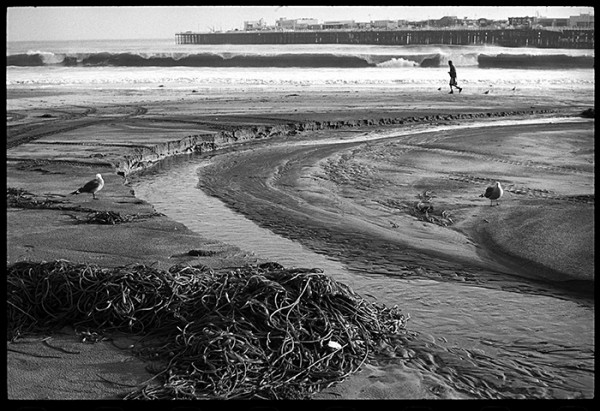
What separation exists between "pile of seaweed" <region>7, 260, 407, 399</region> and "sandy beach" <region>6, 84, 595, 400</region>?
0.19 meters

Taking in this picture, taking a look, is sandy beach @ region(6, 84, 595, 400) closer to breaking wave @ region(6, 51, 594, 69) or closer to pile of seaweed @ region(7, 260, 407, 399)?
pile of seaweed @ region(7, 260, 407, 399)

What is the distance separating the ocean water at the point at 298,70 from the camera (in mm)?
35125

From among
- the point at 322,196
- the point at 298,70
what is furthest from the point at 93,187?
the point at 298,70

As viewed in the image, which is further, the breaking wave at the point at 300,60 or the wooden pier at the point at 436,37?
the wooden pier at the point at 436,37

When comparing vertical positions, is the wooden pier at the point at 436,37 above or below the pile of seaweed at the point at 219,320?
above

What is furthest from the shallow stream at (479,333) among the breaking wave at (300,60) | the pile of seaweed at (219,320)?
the breaking wave at (300,60)

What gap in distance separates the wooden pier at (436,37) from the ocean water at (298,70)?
13901 millimetres

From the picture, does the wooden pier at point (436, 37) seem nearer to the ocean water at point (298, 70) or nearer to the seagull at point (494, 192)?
the ocean water at point (298, 70)

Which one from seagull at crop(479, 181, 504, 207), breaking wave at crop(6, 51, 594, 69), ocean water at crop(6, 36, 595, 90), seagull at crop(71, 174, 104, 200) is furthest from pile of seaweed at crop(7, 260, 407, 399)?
breaking wave at crop(6, 51, 594, 69)

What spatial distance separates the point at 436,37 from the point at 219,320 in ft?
254

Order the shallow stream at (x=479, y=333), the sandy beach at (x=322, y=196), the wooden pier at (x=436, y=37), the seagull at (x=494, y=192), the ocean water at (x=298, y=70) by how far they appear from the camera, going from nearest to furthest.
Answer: the shallow stream at (x=479, y=333) < the sandy beach at (x=322, y=196) < the seagull at (x=494, y=192) < the ocean water at (x=298, y=70) < the wooden pier at (x=436, y=37)

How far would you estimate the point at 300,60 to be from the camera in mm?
52219

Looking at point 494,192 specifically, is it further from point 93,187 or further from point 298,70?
point 298,70

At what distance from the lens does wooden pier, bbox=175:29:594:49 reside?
230ft
